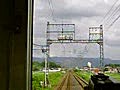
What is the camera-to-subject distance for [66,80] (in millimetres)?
3684

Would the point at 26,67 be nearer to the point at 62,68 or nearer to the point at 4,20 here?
the point at 4,20

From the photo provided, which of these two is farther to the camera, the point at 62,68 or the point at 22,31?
the point at 62,68

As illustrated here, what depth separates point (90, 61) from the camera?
108 inches

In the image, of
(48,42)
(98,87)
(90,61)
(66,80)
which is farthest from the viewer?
(66,80)

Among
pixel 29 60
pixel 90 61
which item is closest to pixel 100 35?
pixel 90 61

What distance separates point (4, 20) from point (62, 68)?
5.73 feet

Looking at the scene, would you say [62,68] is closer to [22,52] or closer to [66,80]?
[66,80]

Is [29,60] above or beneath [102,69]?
above

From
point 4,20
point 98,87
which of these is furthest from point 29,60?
point 98,87

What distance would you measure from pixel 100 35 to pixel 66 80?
109 centimetres

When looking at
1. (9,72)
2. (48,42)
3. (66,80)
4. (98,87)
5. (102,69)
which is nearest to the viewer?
(9,72)

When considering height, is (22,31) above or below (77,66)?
above

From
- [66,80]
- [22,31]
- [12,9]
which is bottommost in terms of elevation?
[66,80]

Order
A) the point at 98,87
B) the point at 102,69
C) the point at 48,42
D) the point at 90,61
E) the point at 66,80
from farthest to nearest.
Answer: the point at 66,80, the point at 48,42, the point at 90,61, the point at 102,69, the point at 98,87
